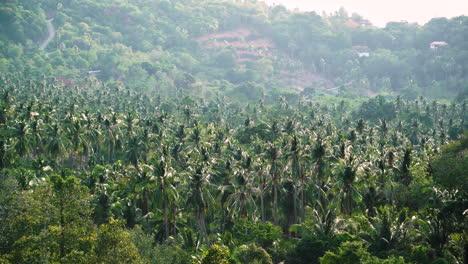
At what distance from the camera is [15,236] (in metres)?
38.9

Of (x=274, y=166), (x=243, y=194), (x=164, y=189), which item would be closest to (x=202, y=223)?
(x=243, y=194)

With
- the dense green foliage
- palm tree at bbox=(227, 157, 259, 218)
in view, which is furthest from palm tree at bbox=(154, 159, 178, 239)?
palm tree at bbox=(227, 157, 259, 218)

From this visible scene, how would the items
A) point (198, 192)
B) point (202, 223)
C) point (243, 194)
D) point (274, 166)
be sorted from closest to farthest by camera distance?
point (198, 192) → point (202, 223) → point (243, 194) → point (274, 166)

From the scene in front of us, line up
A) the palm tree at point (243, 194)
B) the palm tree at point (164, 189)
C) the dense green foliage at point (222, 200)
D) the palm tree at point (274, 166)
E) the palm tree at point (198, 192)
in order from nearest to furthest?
the dense green foliage at point (222, 200)
the palm tree at point (164, 189)
the palm tree at point (198, 192)
the palm tree at point (243, 194)
the palm tree at point (274, 166)

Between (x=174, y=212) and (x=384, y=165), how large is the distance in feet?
98.0

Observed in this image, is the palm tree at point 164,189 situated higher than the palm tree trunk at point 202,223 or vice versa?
the palm tree at point 164,189

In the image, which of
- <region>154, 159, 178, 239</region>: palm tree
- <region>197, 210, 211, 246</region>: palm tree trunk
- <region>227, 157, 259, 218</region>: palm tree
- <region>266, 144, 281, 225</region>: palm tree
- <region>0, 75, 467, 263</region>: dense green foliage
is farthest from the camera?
<region>266, 144, 281, 225</region>: palm tree

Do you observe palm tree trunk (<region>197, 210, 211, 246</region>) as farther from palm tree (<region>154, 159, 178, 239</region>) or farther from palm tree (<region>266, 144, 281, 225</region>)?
palm tree (<region>266, 144, 281, 225</region>)

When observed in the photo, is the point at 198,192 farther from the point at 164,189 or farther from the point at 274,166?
the point at 274,166

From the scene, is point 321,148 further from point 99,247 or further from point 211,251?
point 99,247

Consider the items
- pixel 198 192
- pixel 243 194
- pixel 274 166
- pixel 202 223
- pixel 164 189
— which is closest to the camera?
pixel 164 189

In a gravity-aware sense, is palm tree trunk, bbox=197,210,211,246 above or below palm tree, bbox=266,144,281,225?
below

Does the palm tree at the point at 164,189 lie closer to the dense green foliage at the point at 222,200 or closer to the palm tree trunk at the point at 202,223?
the dense green foliage at the point at 222,200

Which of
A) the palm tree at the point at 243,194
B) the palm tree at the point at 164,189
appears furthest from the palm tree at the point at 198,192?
the palm tree at the point at 243,194
